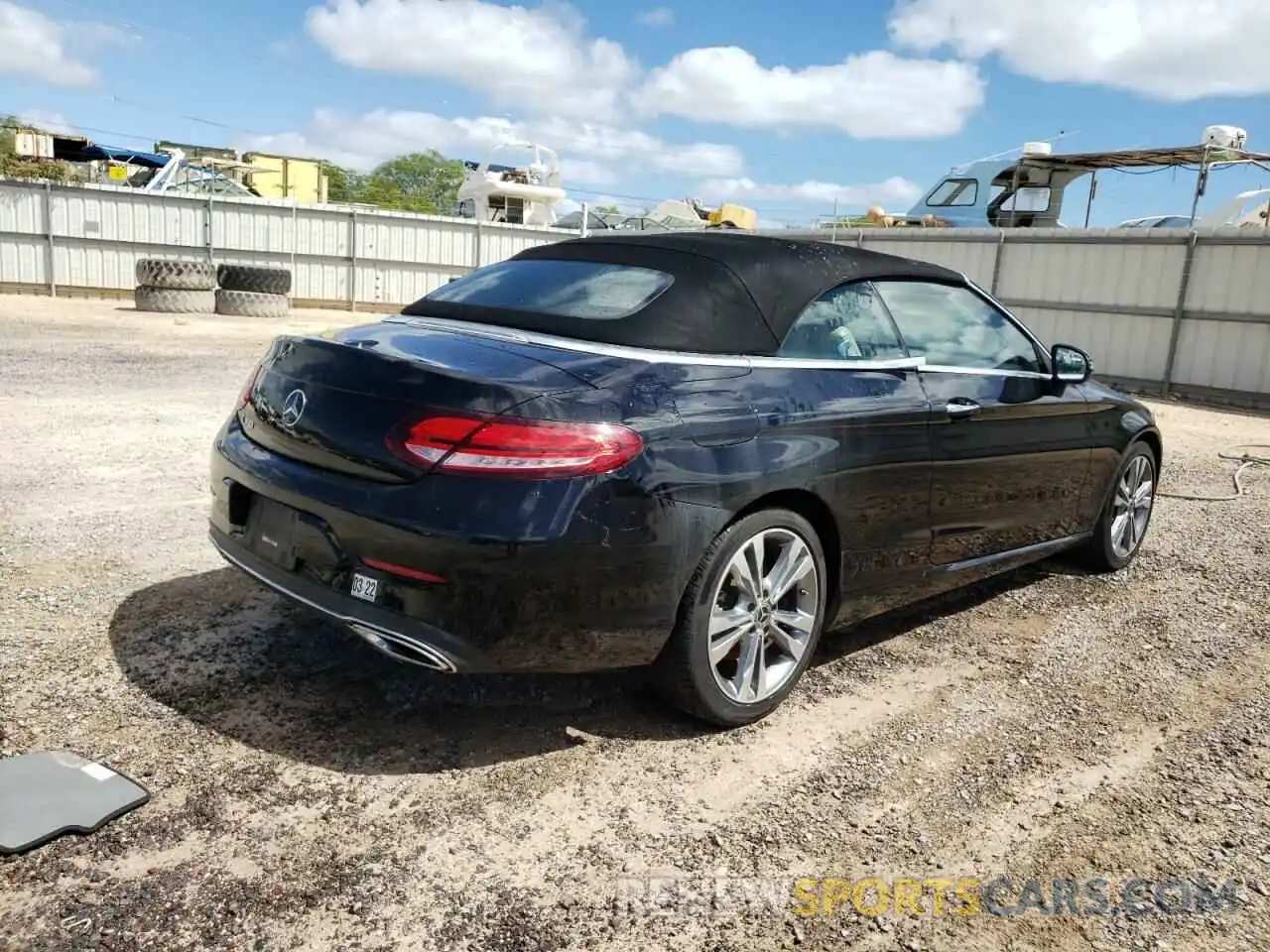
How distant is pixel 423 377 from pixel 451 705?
3.74 ft

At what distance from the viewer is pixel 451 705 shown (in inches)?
131

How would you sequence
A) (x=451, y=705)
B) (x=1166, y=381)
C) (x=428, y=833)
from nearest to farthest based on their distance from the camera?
(x=428, y=833) < (x=451, y=705) < (x=1166, y=381)

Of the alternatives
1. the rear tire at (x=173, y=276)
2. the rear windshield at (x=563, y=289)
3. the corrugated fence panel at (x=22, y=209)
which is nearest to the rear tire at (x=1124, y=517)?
the rear windshield at (x=563, y=289)

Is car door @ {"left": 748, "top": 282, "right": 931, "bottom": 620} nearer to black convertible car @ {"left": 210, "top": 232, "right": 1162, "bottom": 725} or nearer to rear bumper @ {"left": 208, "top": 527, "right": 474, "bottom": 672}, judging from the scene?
black convertible car @ {"left": 210, "top": 232, "right": 1162, "bottom": 725}

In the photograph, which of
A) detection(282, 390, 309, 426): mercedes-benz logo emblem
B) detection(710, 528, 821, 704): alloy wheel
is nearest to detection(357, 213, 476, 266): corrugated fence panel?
detection(282, 390, 309, 426): mercedes-benz logo emblem

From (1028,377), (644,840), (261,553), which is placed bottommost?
(644,840)

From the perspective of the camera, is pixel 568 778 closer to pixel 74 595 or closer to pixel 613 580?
pixel 613 580

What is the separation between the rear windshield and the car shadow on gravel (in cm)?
122

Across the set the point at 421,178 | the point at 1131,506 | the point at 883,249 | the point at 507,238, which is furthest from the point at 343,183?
the point at 1131,506

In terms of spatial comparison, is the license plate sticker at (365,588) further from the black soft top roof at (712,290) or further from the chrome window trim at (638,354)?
the black soft top roof at (712,290)

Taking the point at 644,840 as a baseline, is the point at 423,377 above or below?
above

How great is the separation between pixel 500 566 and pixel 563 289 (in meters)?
1.31

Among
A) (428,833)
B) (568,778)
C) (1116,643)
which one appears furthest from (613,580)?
(1116,643)

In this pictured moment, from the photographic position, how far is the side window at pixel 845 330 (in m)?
3.47
